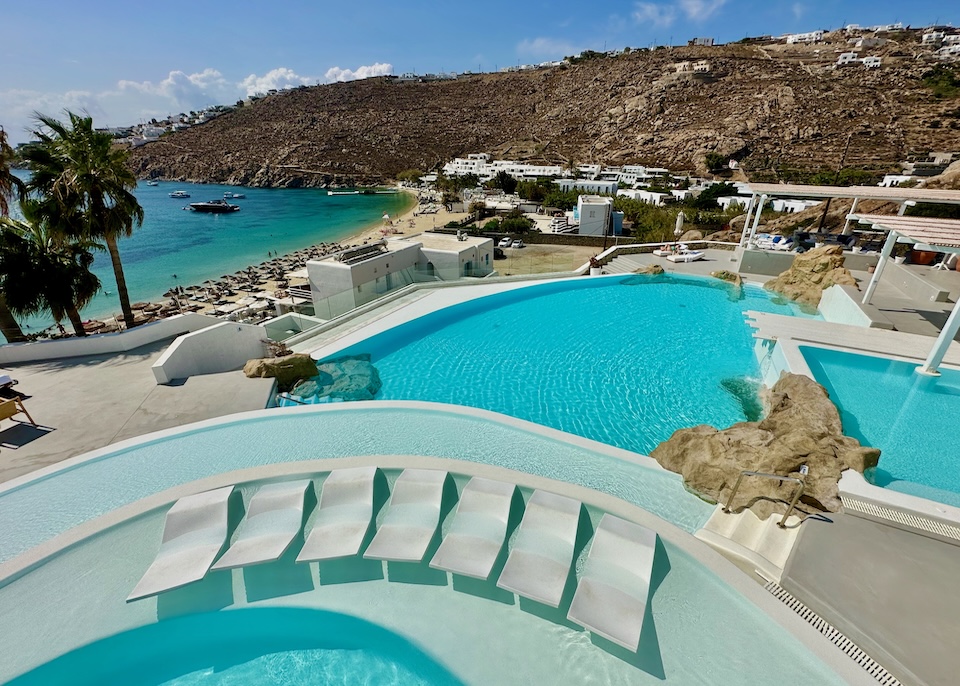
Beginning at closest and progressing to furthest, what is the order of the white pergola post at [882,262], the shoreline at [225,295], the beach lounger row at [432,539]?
the beach lounger row at [432,539]
the white pergola post at [882,262]
the shoreline at [225,295]

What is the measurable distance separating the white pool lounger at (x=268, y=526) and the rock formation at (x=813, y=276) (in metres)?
19.0

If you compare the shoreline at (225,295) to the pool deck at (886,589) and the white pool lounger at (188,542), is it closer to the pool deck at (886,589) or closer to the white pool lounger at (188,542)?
the white pool lounger at (188,542)

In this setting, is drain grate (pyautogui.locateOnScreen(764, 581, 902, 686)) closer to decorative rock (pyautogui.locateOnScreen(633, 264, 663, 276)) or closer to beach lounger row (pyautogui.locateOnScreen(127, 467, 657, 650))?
beach lounger row (pyautogui.locateOnScreen(127, 467, 657, 650))

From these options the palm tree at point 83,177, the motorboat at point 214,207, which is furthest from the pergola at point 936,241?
the motorboat at point 214,207

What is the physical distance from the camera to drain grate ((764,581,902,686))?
3661mm

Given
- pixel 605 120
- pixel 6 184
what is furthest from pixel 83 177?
pixel 605 120

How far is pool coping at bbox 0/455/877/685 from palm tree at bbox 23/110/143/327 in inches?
427

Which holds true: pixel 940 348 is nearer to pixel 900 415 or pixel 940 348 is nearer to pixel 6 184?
pixel 900 415

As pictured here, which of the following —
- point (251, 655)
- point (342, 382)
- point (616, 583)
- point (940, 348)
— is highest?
point (940, 348)

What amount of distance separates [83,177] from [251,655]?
1382cm

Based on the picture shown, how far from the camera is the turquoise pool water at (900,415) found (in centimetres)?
685

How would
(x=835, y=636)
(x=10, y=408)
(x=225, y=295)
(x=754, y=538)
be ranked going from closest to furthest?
(x=835, y=636) < (x=754, y=538) < (x=10, y=408) < (x=225, y=295)

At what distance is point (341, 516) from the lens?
531cm

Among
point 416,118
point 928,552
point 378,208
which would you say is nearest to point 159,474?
point 928,552
